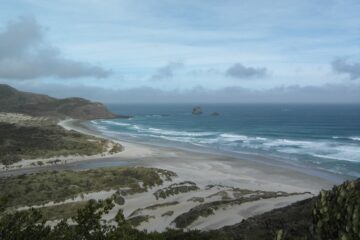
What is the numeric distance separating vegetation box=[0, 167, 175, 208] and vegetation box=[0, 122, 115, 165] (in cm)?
A: 1644

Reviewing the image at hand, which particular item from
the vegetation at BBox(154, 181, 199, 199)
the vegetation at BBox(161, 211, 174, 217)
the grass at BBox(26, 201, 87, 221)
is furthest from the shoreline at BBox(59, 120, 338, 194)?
the grass at BBox(26, 201, 87, 221)

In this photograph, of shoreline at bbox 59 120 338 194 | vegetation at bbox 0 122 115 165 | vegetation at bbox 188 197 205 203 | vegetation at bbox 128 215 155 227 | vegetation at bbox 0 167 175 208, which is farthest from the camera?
vegetation at bbox 0 122 115 165

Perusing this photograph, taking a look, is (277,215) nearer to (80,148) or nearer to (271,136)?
(80,148)

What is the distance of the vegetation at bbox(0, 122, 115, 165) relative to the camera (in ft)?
205

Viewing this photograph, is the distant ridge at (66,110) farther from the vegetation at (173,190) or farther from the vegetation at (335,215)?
the vegetation at (335,215)

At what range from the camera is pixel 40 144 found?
232 feet

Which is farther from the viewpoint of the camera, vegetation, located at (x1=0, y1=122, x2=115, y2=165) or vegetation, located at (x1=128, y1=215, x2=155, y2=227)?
vegetation, located at (x1=0, y1=122, x2=115, y2=165)

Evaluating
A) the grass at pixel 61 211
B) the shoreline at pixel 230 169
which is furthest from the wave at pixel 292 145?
the grass at pixel 61 211

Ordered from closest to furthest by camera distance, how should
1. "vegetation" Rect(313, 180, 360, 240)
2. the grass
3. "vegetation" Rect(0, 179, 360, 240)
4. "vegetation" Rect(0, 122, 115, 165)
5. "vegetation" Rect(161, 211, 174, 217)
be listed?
"vegetation" Rect(313, 180, 360, 240), "vegetation" Rect(0, 179, 360, 240), "vegetation" Rect(161, 211, 174, 217), the grass, "vegetation" Rect(0, 122, 115, 165)

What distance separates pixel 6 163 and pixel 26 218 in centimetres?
4864

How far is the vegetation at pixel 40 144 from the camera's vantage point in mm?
62438

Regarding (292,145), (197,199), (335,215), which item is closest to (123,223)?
(335,215)

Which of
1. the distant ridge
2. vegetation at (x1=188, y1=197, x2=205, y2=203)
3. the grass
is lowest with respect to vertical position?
the grass

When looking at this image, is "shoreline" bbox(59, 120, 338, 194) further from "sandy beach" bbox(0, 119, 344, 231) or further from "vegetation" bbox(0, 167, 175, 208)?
"vegetation" bbox(0, 167, 175, 208)
